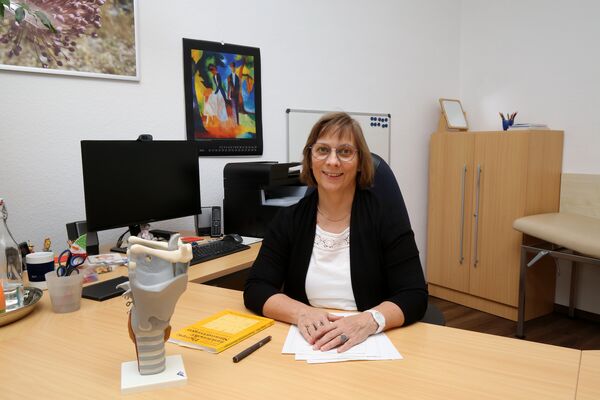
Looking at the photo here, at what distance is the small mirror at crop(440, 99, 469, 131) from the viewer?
13.4ft

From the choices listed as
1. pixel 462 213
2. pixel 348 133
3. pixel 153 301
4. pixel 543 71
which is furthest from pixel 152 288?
pixel 543 71

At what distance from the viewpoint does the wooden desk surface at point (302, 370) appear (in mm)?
1021

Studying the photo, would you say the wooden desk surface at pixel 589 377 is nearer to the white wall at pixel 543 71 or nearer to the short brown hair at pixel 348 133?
the short brown hair at pixel 348 133

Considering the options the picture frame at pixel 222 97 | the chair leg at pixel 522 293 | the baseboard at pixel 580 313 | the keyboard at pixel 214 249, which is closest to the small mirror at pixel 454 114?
the chair leg at pixel 522 293

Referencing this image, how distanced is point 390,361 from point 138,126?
1949 mm

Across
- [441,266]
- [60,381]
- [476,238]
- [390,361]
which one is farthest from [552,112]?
[60,381]

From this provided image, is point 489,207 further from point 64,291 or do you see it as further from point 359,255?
point 64,291

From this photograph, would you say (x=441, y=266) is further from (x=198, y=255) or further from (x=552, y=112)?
(x=198, y=255)

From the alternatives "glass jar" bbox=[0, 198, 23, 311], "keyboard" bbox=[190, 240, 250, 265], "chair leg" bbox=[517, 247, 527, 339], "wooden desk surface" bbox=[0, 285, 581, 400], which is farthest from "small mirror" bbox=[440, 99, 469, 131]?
"glass jar" bbox=[0, 198, 23, 311]

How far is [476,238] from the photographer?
3750mm

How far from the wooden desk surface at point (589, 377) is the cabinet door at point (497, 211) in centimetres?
242

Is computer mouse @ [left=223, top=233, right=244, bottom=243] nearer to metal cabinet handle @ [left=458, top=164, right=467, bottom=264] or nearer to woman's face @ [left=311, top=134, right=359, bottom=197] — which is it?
woman's face @ [left=311, top=134, right=359, bottom=197]

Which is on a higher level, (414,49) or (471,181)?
(414,49)

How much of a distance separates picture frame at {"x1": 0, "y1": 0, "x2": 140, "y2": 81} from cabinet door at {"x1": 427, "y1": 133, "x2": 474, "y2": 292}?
2.48 meters
